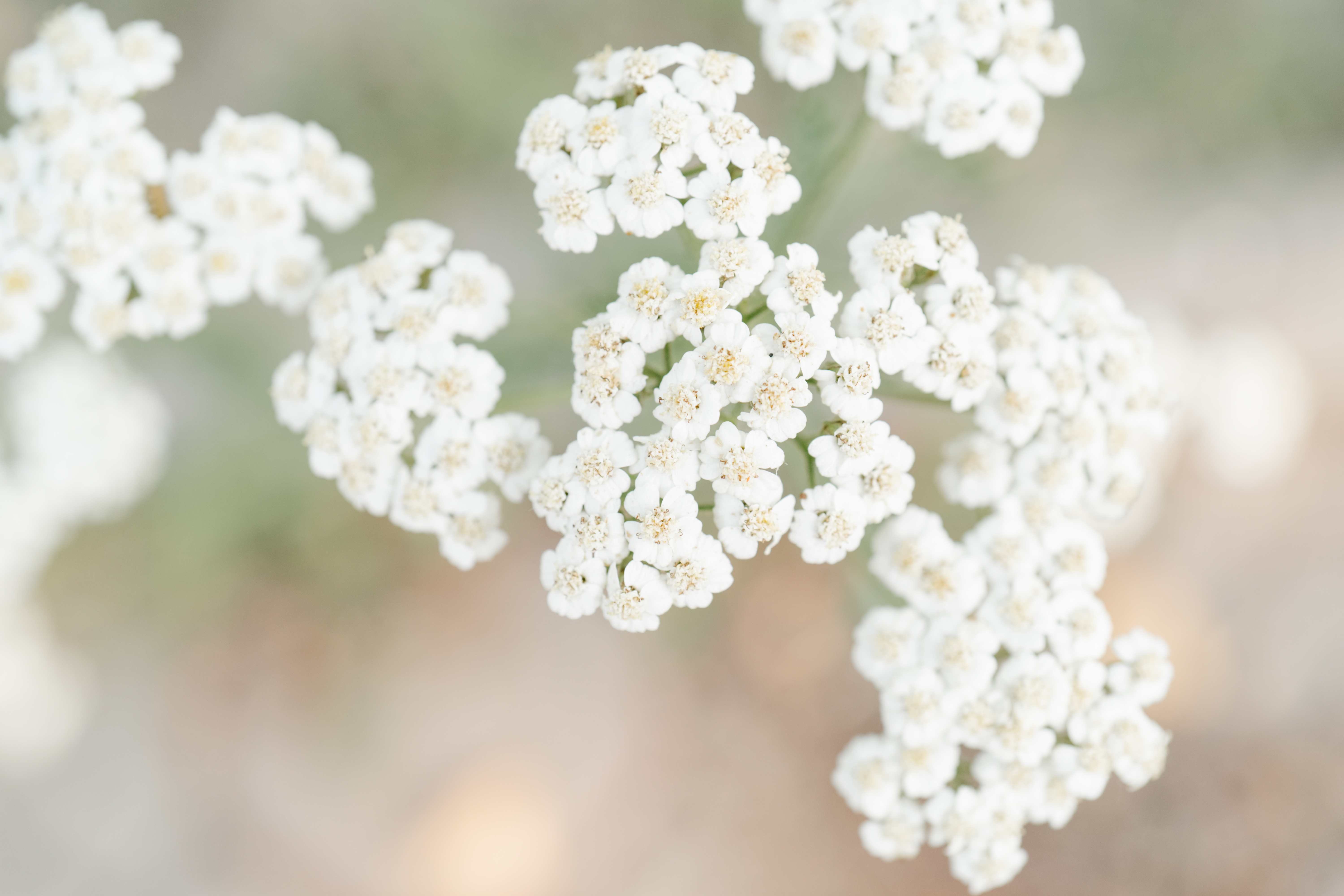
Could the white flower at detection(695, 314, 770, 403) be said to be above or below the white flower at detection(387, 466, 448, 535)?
above

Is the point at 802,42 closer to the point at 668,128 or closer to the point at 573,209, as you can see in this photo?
the point at 668,128

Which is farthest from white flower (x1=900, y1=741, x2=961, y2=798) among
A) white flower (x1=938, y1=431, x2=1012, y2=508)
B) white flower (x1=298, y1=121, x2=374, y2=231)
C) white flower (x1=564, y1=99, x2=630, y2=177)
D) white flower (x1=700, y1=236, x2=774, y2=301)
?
white flower (x1=298, y1=121, x2=374, y2=231)

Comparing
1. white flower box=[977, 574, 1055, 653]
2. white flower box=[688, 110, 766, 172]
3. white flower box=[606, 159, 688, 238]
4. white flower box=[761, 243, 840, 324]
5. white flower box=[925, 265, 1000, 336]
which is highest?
white flower box=[688, 110, 766, 172]

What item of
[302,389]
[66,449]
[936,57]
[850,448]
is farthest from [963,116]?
[66,449]

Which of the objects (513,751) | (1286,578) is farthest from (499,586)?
(1286,578)

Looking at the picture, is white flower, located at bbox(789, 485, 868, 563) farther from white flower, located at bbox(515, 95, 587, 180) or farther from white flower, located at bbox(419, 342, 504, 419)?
white flower, located at bbox(515, 95, 587, 180)

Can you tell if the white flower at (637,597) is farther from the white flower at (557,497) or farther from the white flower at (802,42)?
the white flower at (802,42)

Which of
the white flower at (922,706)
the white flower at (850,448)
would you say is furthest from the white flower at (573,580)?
the white flower at (922,706)
